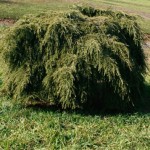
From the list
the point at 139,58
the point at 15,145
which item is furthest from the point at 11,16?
the point at 15,145

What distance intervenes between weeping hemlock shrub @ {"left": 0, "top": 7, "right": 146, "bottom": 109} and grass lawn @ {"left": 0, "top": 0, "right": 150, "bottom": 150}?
291mm

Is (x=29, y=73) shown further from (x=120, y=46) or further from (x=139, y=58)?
(x=139, y=58)

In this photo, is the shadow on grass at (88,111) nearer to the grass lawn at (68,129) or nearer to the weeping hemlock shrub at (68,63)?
the grass lawn at (68,129)

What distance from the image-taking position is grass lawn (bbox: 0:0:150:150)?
6.27 m

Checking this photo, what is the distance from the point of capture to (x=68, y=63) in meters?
7.36

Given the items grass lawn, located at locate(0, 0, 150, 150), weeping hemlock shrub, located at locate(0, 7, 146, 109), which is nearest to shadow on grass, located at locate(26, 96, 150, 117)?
grass lawn, located at locate(0, 0, 150, 150)

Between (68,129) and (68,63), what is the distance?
1285 mm

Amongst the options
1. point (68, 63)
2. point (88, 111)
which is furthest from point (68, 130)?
point (68, 63)

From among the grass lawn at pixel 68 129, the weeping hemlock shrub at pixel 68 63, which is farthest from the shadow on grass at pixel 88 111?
the weeping hemlock shrub at pixel 68 63

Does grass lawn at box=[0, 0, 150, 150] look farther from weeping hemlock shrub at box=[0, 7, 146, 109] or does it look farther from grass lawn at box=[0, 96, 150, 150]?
weeping hemlock shrub at box=[0, 7, 146, 109]

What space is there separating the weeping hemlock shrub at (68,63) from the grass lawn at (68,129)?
0.29 m

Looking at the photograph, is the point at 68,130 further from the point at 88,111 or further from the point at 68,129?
the point at 88,111

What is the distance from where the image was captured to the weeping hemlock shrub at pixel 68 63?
7.38 metres

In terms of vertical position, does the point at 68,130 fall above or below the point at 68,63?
Result: below
